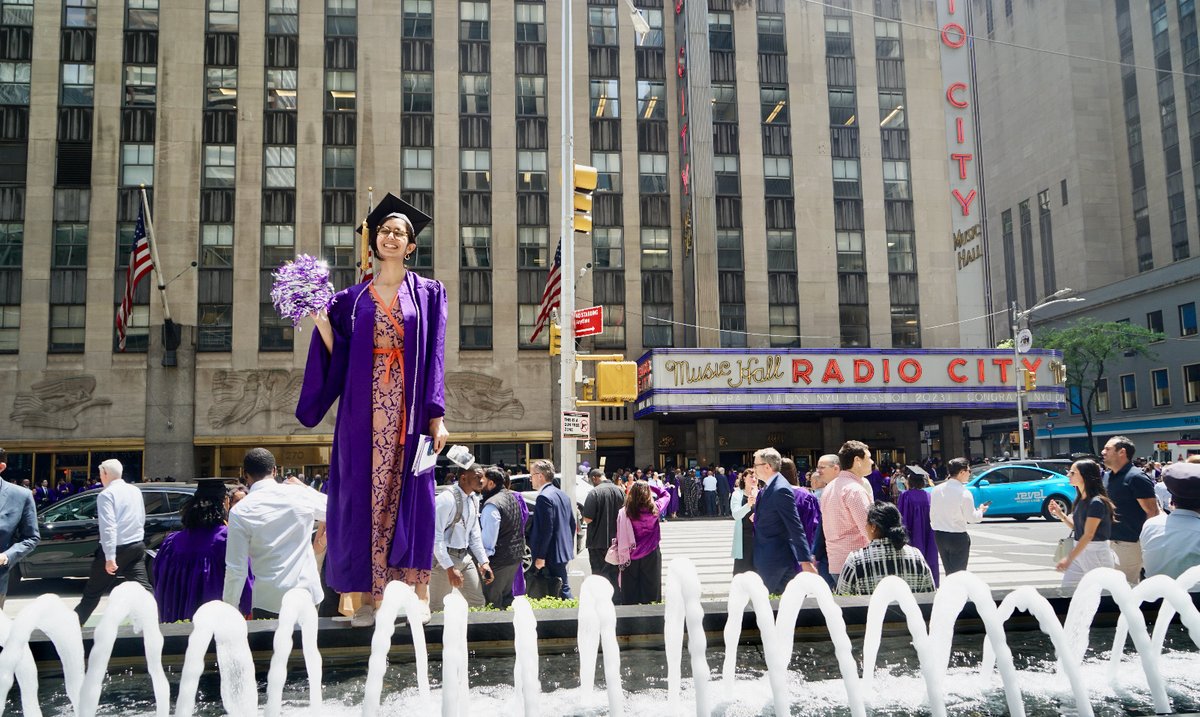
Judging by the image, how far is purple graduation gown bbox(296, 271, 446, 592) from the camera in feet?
15.4

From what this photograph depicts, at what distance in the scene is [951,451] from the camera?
3900cm

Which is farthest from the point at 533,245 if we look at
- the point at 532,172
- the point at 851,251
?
the point at 851,251

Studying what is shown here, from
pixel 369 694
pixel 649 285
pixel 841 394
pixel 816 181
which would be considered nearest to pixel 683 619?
pixel 369 694

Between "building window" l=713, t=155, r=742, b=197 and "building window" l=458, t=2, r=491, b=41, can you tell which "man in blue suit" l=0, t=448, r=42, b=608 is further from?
"building window" l=458, t=2, r=491, b=41

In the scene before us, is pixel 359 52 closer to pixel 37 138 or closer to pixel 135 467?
pixel 37 138

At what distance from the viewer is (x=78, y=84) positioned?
37094 millimetres

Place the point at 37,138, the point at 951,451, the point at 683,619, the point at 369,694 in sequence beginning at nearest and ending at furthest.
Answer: the point at 369,694 < the point at 683,619 < the point at 37,138 < the point at 951,451

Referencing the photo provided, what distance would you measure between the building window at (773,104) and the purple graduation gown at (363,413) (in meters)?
37.9

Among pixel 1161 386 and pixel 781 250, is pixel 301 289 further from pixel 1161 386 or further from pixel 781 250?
pixel 1161 386

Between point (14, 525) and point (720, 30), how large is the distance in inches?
1531

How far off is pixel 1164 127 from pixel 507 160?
2033 inches

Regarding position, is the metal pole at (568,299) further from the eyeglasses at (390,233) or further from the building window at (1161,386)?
the building window at (1161,386)

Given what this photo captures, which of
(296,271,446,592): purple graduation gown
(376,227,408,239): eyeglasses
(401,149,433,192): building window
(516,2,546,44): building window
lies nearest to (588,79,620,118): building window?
(516,2,546,44): building window

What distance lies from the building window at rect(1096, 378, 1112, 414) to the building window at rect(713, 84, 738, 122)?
37875 millimetres
